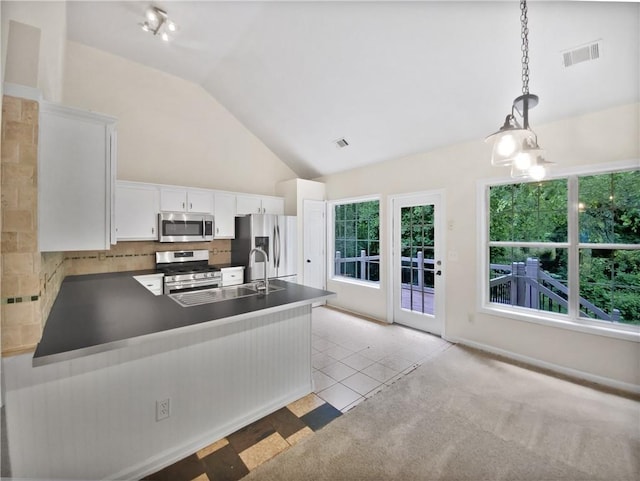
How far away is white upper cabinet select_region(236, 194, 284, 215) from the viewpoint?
184 inches

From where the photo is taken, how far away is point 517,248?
333 centimetres

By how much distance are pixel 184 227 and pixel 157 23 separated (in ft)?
7.88

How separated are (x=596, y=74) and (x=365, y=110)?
2184mm

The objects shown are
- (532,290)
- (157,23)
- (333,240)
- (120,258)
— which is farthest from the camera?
(333,240)

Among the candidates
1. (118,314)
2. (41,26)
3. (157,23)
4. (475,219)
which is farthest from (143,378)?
(475,219)

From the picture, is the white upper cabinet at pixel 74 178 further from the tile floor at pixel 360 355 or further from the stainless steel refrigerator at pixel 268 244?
the stainless steel refrigerator at pixel 268 244

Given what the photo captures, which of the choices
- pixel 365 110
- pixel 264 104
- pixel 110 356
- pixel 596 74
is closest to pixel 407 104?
pixel 365 110

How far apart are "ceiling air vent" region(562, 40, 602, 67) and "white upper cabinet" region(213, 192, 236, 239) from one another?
423 cm

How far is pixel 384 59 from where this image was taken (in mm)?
2875

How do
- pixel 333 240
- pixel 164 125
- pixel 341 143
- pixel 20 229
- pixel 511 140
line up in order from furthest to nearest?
pixel 333 240 < pixel 341 143 < pixel 164 125 < pixel 511 140 < pixel 20 229

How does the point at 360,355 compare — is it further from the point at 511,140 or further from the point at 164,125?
the point at 164,125

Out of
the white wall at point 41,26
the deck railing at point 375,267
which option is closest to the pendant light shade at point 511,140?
the deck railing at point 375,267

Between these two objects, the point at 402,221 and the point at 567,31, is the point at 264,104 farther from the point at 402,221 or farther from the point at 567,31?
the point at 567,31

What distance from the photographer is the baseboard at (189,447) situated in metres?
1.64
